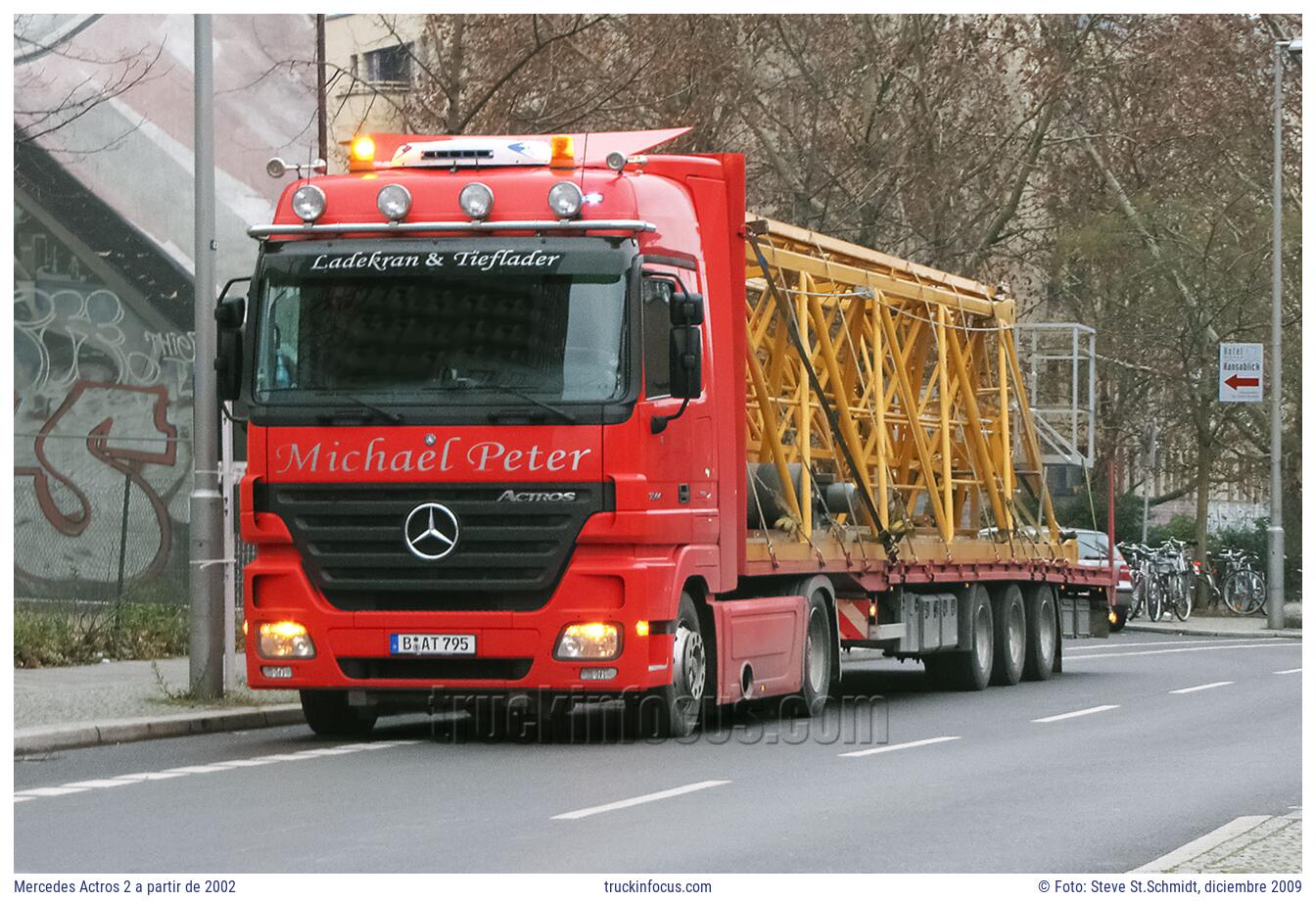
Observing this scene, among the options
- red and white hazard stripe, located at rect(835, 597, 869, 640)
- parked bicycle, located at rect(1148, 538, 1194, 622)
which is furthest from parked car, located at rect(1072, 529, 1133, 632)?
red and white hazard stripe, located at rect(835, 597, 869, 640)

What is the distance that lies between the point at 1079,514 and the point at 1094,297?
13.4 ft

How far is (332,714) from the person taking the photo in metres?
16.0

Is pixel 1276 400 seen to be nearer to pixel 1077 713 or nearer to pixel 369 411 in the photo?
pixel 1077 713

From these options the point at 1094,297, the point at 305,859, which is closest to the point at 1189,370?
the point at 1094,297

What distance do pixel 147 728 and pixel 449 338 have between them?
3412 millimetres

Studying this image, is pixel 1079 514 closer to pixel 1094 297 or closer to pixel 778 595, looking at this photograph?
pixel 1094 297

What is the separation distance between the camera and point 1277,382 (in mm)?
37156

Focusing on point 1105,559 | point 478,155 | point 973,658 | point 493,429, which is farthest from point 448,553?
point 1105,559

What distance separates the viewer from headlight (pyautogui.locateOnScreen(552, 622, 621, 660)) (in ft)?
47.9

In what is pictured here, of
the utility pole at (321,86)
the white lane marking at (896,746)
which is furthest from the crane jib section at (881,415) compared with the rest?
the utility pole at (321,86)

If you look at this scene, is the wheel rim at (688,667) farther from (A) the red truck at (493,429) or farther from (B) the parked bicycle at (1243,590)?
(B) the parked bicycle at (1243,590)

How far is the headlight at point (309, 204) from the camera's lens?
15023 millimetres

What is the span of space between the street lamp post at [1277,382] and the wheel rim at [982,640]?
15.4 m

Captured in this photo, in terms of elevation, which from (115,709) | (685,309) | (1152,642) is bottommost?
(1152,642)
